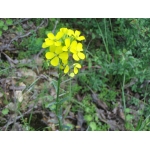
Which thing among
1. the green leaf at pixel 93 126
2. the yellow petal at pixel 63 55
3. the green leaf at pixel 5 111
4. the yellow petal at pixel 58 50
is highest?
the yellow petal at pixel 58 50

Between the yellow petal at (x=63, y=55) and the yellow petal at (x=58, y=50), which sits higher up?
the yellow petal at (x=58, y=50)

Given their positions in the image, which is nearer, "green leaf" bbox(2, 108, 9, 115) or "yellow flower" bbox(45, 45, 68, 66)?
"yellow flower" bbox(45, 45, 68, 66)

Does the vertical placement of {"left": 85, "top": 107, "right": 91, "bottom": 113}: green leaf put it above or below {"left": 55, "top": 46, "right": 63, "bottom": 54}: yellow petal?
below

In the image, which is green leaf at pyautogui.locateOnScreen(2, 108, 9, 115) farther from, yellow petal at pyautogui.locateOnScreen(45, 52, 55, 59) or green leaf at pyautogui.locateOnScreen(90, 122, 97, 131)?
yellow petal at pyautogui.locateOnScreen(45, 52, 55, 59)

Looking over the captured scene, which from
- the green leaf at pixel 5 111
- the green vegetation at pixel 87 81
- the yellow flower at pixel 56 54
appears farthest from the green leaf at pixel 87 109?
the yellow flower at pixel 56 54

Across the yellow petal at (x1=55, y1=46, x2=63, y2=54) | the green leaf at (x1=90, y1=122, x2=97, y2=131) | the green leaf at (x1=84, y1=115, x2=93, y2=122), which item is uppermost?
the yellow petal at (x1=55, y1=46, x2=63, y2=54)

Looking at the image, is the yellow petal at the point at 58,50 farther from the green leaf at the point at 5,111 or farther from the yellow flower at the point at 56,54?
the green leaf at the point at 5,111

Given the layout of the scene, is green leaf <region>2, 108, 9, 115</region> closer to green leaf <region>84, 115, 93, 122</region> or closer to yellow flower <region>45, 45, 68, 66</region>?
green leaf <region>84, 115, 93, 122</region>

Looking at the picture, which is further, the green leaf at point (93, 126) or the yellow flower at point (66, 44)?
the green leaf at point (93, 126)

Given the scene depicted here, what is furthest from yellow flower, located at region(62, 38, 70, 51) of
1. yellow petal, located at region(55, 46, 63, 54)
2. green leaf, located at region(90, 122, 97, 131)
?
green leaf, located at region(90, 122, 97, 131)

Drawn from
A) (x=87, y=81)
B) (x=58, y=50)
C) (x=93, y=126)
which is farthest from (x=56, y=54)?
(x=87, y=81)

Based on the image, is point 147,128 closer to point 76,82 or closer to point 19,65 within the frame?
point 76,82

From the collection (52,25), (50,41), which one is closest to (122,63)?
(52,25)
